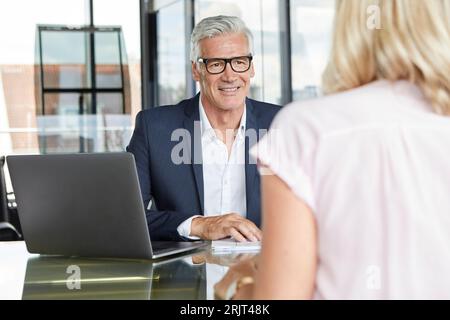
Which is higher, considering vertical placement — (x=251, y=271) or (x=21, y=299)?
(x=251, y=271)

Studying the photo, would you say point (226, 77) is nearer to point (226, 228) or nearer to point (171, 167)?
point (171, 167)

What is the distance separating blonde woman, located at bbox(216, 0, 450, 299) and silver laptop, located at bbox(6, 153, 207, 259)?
2.91ft

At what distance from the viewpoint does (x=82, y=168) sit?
6.38 ft

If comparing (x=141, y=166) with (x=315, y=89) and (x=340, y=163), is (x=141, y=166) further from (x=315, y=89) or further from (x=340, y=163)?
(x=315, y=89)

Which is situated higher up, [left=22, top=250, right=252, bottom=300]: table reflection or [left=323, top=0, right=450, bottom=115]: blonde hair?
[left=323, top=0, right=450, bottom=115]: blonde hair

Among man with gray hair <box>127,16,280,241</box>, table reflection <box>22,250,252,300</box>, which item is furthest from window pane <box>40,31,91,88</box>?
table reflection <box>22,250,252,300</box>

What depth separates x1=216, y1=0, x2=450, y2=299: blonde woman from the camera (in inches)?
40.9

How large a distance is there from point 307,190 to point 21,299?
827 mm

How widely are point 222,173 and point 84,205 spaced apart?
931mm

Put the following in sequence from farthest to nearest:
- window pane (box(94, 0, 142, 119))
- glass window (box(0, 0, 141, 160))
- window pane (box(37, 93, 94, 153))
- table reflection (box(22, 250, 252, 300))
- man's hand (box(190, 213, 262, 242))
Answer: window pane (box(94, 0, 142, 119))
window pane (box(37, 93, 94, 153))
glass window (box(0, 0, 141, 160))
man's hand (box(190, 213, 262, 242))
table reflection (box(22, 250, 252, 300))

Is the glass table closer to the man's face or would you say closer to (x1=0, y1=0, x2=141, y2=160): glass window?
the man's face

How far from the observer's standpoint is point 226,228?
2.30 m

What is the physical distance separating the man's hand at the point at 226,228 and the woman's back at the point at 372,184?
3.83ft
